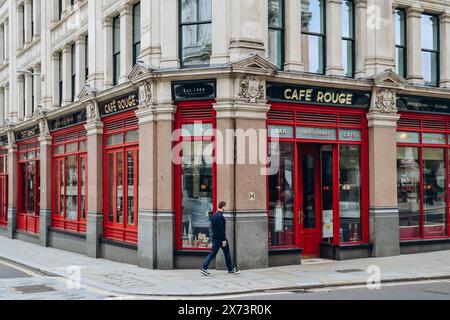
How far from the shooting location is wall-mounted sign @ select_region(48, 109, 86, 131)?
23.1 m

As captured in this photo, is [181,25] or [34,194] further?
[34,194]

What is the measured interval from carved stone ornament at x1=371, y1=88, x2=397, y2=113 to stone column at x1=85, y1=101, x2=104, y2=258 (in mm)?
9666

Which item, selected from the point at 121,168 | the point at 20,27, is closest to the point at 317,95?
the point at 121,168

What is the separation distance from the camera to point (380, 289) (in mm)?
13438

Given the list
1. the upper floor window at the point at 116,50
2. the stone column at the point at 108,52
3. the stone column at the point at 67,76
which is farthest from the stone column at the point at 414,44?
the stone column at the point at 67,76

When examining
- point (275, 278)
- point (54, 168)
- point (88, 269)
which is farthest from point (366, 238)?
point (54, 168)

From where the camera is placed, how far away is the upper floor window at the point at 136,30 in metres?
19.7

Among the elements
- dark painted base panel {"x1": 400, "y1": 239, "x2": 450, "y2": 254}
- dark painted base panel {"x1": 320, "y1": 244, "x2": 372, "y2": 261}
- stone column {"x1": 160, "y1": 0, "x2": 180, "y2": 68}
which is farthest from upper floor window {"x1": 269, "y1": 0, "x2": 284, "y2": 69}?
dark painted base panel {"x1": 400, "y1": 239, "x2": 450, "y2": 254}

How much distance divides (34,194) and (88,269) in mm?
12687

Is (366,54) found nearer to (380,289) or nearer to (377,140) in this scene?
(377,140)

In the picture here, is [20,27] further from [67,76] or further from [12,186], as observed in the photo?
[12,186]

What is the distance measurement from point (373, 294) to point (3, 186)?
26.8 m

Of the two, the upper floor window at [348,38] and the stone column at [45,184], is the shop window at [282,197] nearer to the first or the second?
the upper floor window at [348,38]
